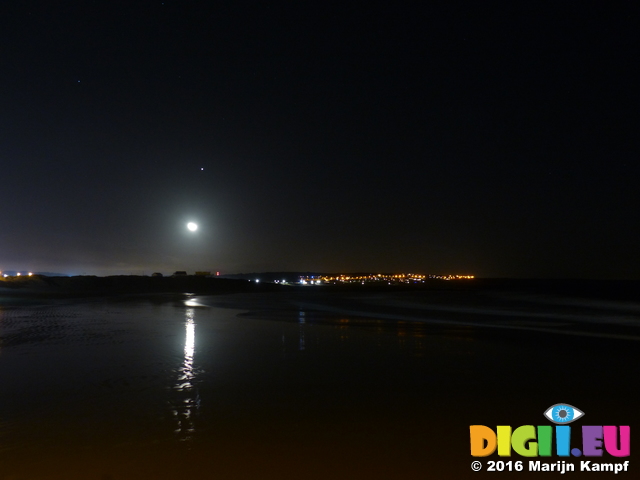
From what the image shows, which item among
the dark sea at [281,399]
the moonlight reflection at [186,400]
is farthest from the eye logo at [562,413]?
the moonlight reflection at [186,400]

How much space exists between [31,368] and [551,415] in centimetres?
1150

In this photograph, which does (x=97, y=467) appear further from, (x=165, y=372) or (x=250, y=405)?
(x=165, y=372)

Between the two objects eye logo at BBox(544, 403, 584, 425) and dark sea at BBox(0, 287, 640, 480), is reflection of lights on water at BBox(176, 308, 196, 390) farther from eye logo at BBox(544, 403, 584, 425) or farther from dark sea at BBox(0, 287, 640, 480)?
eye logo at BBox(544, 403, 584, 425)

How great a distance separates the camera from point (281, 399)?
350 inches

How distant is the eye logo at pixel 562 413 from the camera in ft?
26.0

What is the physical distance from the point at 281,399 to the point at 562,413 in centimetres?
500

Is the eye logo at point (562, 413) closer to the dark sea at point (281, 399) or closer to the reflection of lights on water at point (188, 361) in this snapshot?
the dark sea at point (281, 399)

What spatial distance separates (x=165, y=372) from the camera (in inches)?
437

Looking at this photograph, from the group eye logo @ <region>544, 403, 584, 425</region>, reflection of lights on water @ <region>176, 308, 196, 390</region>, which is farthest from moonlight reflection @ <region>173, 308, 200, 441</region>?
eye logo @ <region>544, 403, 584, 425</region>

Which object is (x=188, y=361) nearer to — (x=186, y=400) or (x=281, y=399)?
(x=186, y=400)

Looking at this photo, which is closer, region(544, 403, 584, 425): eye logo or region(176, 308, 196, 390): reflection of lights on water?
region(544, 403, 584, 425): eye logo

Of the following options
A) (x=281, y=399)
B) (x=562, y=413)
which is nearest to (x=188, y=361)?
(x=281, y=399)

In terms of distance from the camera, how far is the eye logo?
791 cm

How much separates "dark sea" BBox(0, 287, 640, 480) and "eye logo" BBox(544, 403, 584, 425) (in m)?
0.16
